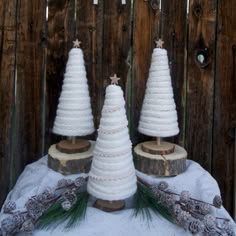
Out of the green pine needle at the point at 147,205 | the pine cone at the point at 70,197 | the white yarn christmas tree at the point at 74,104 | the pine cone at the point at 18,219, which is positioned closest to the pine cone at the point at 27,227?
the pine cone at the point at 18,219

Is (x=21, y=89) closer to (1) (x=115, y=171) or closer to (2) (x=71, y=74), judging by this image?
(2) (x=71, y=74)

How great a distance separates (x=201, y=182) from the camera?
1.12 meters

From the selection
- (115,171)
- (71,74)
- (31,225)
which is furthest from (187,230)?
(71,74)

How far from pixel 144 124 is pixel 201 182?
0.28m

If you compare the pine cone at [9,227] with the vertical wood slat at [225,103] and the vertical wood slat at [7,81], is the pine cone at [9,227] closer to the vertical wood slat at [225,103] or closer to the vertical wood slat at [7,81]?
the vertical wood slat at [7,81]

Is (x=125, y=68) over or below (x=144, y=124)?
over

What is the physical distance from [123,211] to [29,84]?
0.74 metres

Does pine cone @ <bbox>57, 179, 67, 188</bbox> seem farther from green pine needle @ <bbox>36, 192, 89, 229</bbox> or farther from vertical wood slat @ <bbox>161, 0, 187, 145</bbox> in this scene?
vertical wood slat @ <bbox>161, 0, 187, 145</bbox>

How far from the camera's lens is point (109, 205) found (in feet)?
3.18

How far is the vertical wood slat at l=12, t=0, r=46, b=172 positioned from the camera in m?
1.40

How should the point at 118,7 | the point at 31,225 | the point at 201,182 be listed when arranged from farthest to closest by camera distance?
the point at 118,7 < the point at 201,182 < the point at 31,225

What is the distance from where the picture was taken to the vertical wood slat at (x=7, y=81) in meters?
1.39

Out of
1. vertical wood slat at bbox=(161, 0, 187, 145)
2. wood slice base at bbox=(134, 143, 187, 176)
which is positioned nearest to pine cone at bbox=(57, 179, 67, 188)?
wood slice base at bbox=(134, 143, 187, 176)

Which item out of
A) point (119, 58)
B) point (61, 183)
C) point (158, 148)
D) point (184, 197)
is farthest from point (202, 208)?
point (119, 58)
